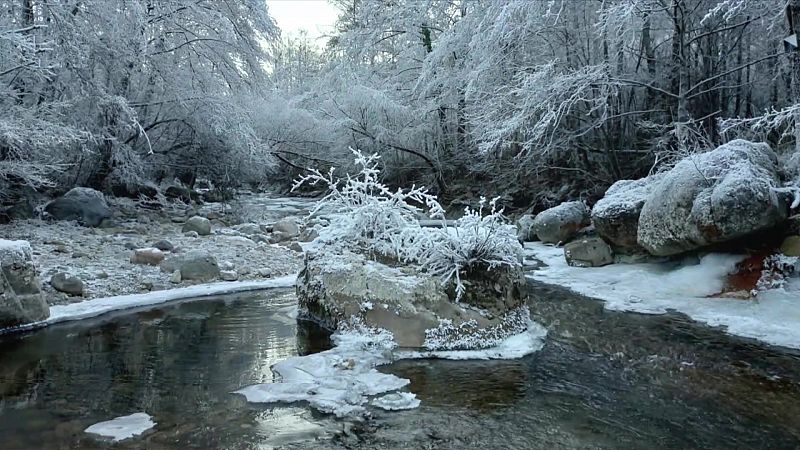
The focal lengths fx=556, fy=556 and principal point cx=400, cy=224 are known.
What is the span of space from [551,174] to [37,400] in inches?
529

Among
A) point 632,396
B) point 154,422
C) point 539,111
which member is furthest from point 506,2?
point 154,422

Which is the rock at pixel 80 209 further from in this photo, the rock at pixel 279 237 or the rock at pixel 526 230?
the rock at pixel 526 230

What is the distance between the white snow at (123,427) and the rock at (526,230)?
9.57m

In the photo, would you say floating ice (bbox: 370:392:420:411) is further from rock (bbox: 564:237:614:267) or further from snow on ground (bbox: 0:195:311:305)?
rock (bbox: 564:237:614:267)

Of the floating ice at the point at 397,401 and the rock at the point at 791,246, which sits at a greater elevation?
the rock at the point at 791,246

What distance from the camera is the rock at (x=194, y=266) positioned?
26.4 feet

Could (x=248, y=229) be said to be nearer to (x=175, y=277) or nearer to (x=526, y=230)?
(x=175, y=277)

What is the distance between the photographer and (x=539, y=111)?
11.1 m

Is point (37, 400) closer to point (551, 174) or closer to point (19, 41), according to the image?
point (19, 41)

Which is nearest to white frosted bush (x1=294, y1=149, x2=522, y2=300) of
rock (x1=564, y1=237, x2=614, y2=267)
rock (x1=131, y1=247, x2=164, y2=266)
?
rock (x1=131, y1=247, x2=164, y2=266)

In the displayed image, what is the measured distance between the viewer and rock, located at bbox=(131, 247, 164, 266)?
27.4ft

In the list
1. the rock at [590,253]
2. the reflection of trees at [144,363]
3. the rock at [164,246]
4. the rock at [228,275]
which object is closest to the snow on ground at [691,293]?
the rock at [590,253]

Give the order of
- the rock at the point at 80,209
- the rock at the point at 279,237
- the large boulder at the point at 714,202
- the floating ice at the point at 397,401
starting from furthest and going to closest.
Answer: the rock at the point at 279,237 < the rock at the point at 80,209 < the large boulder at the point at 714,202 < the floating ice at the point at 397,401

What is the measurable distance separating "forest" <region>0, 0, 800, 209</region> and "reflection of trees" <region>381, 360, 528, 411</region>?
5.04 m
